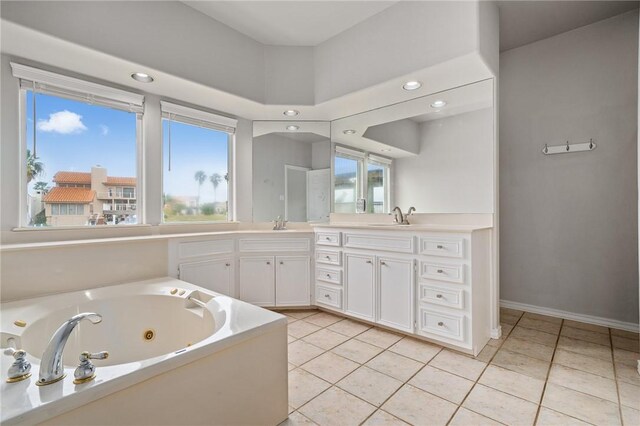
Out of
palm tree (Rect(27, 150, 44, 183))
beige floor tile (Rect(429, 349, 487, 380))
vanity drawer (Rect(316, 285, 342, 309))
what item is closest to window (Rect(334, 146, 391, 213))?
vanity drawer (Rect(316, 285, 342, 309))

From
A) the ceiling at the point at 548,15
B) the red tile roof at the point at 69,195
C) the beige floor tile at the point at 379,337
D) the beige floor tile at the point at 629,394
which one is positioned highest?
the ceiling at the point at 548,15

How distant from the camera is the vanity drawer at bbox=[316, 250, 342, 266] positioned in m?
3.06

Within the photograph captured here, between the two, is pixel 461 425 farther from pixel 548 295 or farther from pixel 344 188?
pixel 344 188

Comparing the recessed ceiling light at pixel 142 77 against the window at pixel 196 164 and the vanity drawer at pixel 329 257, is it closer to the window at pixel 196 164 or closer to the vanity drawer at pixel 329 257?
the window at pixel 196 164

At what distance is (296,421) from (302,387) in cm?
30

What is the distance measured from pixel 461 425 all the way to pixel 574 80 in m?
3.23

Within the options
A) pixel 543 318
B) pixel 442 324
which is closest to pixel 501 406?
pixel 442 324

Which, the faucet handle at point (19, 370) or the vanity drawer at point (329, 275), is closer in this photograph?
the faucet handle at point (19, 370)

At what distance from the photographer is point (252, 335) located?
1404mm

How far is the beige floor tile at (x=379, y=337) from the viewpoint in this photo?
2498mm

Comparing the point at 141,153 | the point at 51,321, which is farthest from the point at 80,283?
the point at 141,153

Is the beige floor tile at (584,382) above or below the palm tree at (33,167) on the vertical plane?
below

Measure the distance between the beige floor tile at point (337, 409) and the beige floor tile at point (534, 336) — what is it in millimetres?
1685

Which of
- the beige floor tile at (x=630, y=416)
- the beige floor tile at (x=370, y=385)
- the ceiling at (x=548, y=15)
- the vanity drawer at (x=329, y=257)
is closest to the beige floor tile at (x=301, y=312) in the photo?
the vanity drawer at (x=329, y=257)
